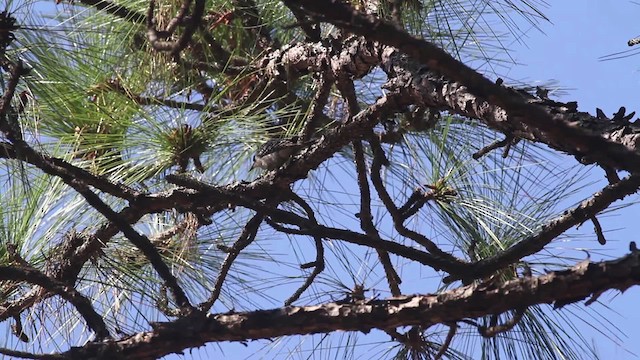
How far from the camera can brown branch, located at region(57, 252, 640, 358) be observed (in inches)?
21.8

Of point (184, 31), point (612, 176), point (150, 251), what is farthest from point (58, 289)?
point (612, 176)

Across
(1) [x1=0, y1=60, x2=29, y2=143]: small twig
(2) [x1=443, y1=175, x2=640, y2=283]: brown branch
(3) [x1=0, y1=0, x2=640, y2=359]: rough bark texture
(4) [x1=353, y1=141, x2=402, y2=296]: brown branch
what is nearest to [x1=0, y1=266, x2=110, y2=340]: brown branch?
(3) [x1=0, y1=0, x2=640, y2=359]: rough bark texture

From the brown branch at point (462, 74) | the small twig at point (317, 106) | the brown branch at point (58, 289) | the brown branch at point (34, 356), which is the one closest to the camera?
the brown branch at point (462, 74)

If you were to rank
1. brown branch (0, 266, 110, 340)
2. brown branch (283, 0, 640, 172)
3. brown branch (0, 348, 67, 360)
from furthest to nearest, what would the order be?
brown branch (0, 266, 110, 340) < brown branch (0, 348, 67, 360) < brown branch (283, 0, 640, 172)

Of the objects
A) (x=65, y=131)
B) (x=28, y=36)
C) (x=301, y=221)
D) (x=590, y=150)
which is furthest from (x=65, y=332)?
(x=590, y=150)

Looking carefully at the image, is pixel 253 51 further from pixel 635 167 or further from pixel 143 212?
pixel 635 167

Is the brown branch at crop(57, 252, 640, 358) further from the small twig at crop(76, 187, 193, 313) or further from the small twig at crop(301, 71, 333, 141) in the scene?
the small twig at crop(301, 71, 333, 141)

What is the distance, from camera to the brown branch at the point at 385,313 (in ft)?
1.82

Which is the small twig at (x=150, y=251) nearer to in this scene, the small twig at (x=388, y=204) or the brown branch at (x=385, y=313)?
the brown branch at (x=385, y=313)

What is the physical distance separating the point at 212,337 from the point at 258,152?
68cm

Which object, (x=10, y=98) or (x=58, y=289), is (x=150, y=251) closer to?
(x=58, y=289)

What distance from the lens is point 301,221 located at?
0.78 meters

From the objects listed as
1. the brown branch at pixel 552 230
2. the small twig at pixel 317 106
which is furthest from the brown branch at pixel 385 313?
the small twig at pixel 317 106

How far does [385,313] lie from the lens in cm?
64
